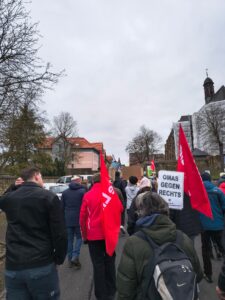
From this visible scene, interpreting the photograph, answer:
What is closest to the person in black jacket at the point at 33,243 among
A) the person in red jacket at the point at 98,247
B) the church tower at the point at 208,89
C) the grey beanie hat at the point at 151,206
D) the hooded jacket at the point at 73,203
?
the grey beanie hat at the point at 151,206

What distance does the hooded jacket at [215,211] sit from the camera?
5.41 meters

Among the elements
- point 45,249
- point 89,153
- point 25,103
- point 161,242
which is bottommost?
point 45,249

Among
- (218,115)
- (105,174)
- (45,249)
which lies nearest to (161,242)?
(45,249)

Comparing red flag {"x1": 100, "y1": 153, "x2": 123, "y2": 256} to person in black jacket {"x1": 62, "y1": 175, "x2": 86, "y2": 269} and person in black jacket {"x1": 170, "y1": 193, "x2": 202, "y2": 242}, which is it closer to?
person in black jacket {"x1": 170, "y1": 193, "x2": 202, "y2": 242}

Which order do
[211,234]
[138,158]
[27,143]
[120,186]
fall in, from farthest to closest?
[138,158]
[27,143]
[120,186]
[211,234]

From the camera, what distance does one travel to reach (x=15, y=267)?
2.81 m

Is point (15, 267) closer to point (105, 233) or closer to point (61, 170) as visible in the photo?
point (105, 233)

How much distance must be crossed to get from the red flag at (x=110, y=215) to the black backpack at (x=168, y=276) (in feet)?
7.00

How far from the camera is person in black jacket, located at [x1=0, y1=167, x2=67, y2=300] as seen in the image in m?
2.79

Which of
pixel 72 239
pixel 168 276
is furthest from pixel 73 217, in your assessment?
pixel 168 276

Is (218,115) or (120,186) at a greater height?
(218,115)

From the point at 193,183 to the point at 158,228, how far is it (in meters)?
2.55

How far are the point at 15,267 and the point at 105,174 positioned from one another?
2.14 metres

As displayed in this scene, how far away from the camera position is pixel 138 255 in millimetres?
2191
